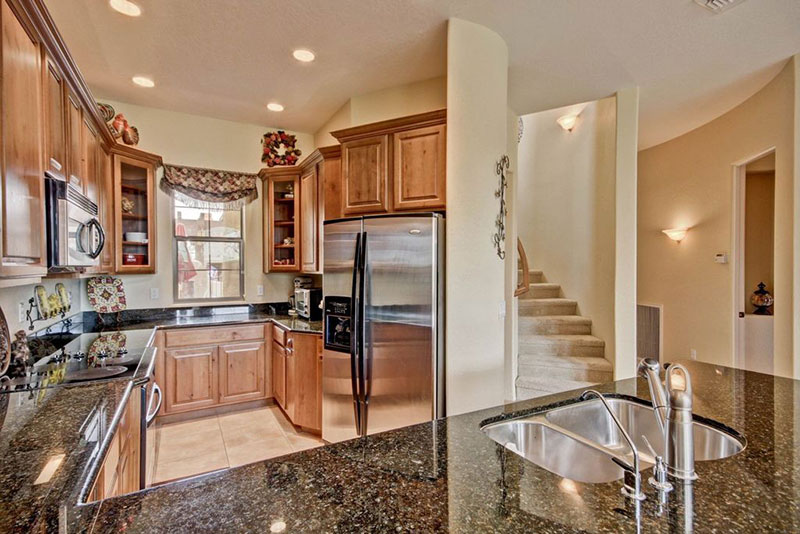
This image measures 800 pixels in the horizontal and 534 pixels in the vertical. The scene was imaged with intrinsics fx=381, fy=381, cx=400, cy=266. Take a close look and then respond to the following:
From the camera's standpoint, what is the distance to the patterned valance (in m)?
→ 3.93

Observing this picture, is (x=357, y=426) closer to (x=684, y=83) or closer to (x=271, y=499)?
(x=271, y=499)

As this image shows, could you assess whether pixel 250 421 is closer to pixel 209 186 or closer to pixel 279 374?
pixel 279 374

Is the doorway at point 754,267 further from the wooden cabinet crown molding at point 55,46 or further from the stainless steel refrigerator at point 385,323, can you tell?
the wooden cabinet crown molding at point 55,46

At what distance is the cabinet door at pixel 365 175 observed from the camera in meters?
2.81

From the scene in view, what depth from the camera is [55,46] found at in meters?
1.74

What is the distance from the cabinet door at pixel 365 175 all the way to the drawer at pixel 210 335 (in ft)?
5.61

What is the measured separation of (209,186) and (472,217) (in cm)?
302

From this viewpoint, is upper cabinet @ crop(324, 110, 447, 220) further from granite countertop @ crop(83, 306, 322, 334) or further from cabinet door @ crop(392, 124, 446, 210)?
granite countertop @ crop(83, 306, 322, 334)

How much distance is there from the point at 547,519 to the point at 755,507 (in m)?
0.47

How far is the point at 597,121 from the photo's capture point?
4.20 m

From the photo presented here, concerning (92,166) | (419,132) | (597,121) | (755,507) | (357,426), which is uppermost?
(597,121)

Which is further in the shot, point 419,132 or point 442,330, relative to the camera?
point 419,132

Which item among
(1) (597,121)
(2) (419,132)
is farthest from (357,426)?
(1) (597,121)

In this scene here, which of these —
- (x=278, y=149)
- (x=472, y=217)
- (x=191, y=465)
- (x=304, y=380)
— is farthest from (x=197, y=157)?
(x=472, y=217)
